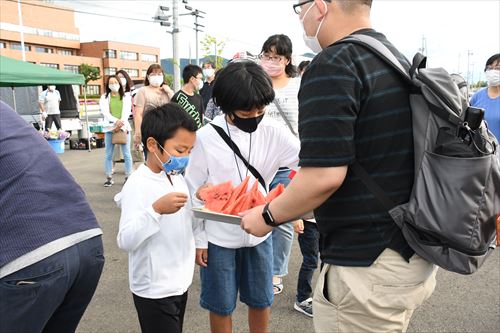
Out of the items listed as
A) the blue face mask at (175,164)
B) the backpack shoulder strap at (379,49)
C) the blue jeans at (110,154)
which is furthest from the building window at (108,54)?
the backpack shoulder strap at (379,49)

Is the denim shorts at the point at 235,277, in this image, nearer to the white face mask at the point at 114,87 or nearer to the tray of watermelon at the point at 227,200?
the tray of watermelon at the point at 227,200

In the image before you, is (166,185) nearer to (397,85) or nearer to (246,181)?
(246,181)

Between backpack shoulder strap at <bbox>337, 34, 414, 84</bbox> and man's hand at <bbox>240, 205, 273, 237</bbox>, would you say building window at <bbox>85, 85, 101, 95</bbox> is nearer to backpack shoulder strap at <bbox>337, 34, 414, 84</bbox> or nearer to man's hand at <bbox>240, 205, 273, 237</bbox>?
man's hand at <bbox>240, 205, 273, 237</bbox>

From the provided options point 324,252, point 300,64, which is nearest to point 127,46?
point 300,64

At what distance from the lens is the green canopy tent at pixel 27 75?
994 centimetres

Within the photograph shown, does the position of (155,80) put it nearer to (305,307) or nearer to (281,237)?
(281,237)

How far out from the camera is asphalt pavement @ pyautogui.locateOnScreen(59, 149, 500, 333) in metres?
3.07

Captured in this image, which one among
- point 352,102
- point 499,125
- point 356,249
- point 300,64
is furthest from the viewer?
point 300,64

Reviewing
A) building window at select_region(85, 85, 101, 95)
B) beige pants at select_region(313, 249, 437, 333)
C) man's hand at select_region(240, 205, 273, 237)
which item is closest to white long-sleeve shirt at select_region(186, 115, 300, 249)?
man's hand at select_region(240, 205, 273, 237)

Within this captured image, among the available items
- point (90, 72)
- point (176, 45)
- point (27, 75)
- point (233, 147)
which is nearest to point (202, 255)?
point (233, 147)

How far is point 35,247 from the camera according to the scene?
150 cm

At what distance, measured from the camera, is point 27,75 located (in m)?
10.3

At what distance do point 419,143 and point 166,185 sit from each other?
123cm

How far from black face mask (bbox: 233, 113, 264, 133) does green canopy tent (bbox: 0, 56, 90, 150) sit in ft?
31.3
